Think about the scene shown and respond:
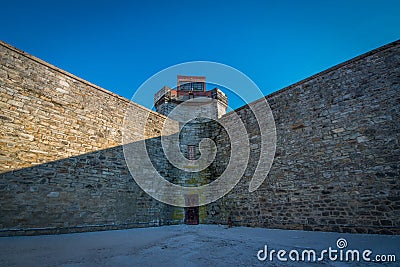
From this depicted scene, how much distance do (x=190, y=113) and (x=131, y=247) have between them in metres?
8.38

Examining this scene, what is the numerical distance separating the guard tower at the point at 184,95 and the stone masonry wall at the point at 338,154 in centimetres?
492

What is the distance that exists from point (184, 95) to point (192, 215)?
28.1 feet

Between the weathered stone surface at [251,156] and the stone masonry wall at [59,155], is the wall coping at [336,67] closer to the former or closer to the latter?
the weathered stone surface at [251,156]

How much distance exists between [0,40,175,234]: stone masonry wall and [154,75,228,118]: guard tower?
5155 millimetres

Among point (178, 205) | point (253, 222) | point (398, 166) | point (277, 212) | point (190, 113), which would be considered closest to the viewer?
point (398, 166)

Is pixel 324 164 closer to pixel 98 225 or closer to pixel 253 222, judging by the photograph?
pixel 253 222

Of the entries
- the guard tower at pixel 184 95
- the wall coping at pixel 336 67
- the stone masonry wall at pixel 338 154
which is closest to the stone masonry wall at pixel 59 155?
the stone masonry wall at pixel 338 154

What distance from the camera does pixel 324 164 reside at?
19.6 ft

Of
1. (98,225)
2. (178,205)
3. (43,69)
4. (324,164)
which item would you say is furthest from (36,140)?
(324,164)

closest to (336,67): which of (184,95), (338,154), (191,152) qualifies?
(338,154)

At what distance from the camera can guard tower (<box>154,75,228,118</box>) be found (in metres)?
12.2

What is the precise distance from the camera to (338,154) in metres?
5.77

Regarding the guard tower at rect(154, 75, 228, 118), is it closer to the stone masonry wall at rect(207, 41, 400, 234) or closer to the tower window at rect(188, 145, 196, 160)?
the tower window at rect(188, 145, 196, 160)

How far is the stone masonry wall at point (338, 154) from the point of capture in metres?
5.04
